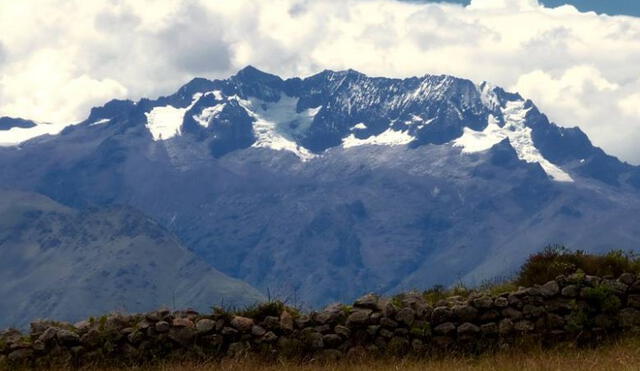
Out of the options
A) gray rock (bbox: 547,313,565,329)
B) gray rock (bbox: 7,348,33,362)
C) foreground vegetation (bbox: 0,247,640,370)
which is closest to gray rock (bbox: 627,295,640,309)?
foreground vegetation (bbox: 0,247,640,370)

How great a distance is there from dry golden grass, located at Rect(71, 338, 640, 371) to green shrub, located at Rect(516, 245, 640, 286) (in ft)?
7.90

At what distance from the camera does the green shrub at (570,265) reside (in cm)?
2650

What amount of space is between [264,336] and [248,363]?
4.49ft

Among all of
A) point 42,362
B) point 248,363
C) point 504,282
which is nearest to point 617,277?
point 504,282

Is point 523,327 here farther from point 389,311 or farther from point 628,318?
point 389,311

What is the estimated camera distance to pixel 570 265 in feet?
87.0

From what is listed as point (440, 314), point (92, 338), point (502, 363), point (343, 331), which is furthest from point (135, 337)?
point (502, 363)

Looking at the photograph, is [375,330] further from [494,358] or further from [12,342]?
[12,342]

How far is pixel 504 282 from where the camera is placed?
1134 inches

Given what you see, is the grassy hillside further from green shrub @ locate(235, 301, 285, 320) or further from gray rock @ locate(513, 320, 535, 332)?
green shrub @ locate(235, 301, 285, 320)

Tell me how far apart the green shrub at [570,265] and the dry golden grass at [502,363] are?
7.90ft

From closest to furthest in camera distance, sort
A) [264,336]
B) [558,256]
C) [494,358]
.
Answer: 1. [494,358]
2. [264,336]
3. [558,256]

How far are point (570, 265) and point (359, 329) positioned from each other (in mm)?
5999

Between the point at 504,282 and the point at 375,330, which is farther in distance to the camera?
the point at 504,282
